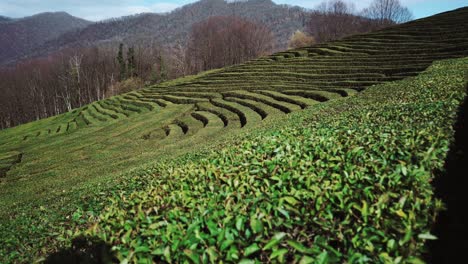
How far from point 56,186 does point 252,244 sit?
1959cm

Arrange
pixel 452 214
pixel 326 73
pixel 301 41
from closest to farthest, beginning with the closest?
1. pixel 452 214
2. pixel 326 73
3. pixel 301 41

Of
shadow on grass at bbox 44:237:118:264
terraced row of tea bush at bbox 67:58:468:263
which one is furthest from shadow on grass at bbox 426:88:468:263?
shadow on grass at bbox 44:237:118:264

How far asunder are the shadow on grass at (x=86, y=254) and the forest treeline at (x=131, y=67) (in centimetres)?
9674

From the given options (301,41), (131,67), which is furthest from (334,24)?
(131,67)

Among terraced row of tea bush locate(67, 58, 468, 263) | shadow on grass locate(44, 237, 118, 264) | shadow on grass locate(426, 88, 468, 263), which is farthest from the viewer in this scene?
shadow on grass locate(426, 88, 468, 263)

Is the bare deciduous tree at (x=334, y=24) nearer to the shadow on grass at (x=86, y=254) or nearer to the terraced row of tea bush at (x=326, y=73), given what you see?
the terraced row of tea bush at (x=326, y=73)

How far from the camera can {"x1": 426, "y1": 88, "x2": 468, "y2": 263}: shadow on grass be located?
3147mm

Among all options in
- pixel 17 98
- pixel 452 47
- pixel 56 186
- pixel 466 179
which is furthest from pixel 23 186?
pixel 17 98

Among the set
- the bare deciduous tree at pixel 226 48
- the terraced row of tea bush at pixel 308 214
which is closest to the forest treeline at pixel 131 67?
the bare deciduous tree at pixel 226 48

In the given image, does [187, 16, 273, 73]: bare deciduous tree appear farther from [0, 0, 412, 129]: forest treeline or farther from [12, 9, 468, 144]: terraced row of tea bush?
[12, 9, 468, 144]: terraced row of tea bush

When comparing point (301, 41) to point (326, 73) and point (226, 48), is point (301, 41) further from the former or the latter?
point (326, 73)

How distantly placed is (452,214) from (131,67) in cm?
11850

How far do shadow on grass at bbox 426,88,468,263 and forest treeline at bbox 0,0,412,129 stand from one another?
97.4 metres

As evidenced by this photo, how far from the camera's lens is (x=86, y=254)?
10.4ft
